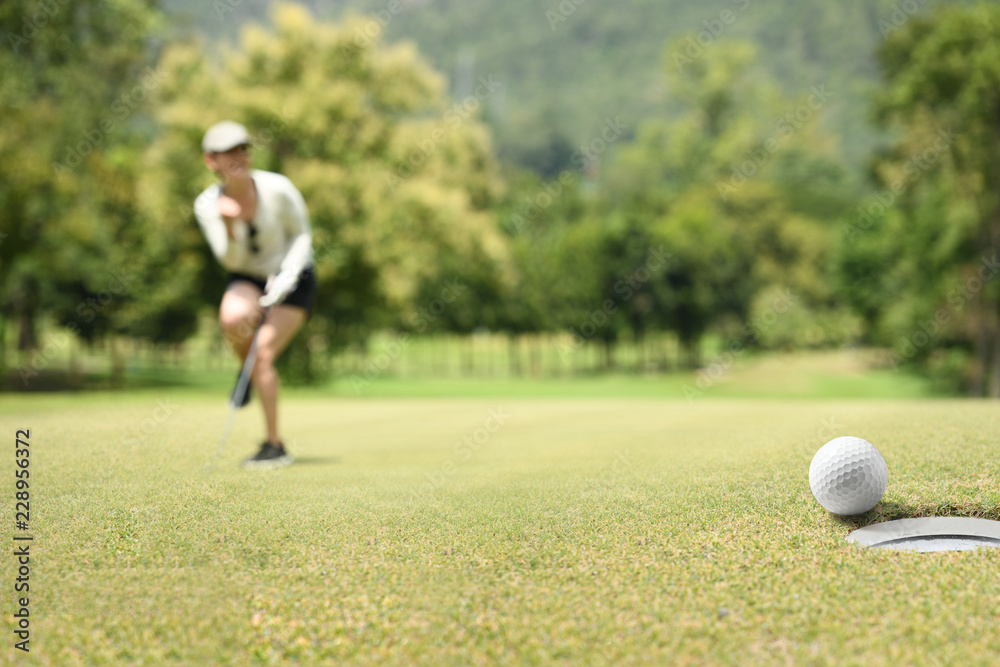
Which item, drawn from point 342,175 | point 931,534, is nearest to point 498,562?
point 931,534

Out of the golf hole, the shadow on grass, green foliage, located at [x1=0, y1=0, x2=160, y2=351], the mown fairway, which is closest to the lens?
the mown fairway

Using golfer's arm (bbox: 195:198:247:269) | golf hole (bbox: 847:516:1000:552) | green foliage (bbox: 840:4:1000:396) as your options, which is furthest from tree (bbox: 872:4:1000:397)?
golfer's arm (bbox: 195:198:247:269)

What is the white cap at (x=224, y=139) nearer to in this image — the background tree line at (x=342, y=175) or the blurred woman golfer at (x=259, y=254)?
the blurred woman golfer at (x=259, y=254)

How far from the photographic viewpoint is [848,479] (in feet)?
21.4

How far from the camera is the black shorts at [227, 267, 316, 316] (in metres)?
9.21

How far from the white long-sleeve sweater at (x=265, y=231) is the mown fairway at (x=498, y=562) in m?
2.02

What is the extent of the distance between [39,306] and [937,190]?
42018mm

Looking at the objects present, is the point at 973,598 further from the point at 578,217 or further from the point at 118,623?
the point at 578,217

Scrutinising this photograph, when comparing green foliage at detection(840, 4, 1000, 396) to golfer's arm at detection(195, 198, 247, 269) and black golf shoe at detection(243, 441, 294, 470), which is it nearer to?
black golf shoe at detection(243, 441, 294, 470)

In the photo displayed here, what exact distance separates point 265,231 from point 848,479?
600cm

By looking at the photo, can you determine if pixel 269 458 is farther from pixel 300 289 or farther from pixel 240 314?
pixel 300 289

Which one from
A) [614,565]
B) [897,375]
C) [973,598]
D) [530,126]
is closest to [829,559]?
[973,598]

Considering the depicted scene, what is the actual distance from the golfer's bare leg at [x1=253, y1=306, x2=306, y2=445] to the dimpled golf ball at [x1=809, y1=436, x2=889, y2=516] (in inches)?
204

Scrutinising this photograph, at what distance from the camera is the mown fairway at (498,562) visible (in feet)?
15.4
